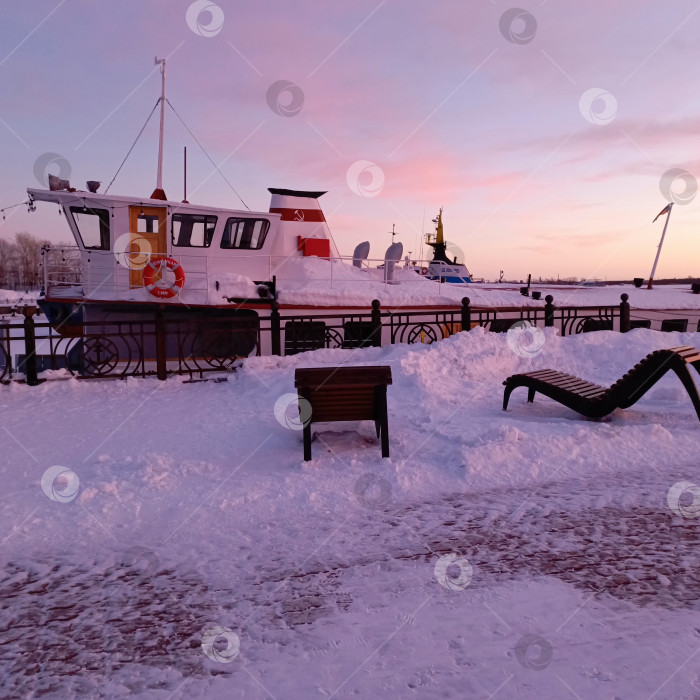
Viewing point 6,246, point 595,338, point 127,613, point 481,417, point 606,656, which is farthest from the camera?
point 6,246

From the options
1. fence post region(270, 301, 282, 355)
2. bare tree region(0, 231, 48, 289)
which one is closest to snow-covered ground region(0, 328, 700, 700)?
fence post region(270, 301, 282, 355)

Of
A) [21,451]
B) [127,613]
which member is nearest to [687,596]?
[127,613]

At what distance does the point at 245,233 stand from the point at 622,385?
11.2 m

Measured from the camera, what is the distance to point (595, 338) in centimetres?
1222

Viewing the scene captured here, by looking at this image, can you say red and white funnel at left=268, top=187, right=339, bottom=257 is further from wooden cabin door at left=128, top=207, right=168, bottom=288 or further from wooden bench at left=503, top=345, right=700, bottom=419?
wooden bench at left=503, top=345, right=700, bottom=419

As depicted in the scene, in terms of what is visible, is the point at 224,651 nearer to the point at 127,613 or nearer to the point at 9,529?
the point at 127,613

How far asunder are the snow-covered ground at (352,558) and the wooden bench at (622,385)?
32cm

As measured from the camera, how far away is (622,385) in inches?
287

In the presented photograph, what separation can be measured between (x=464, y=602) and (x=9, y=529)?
373 cm

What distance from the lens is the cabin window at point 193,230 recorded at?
14.6 metres

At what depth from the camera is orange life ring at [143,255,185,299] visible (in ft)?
41.8

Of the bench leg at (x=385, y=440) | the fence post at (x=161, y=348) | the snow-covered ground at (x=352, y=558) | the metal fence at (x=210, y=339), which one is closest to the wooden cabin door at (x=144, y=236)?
the metal fence at (x=210, y=339)

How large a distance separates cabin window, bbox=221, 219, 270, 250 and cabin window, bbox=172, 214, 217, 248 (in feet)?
1.46

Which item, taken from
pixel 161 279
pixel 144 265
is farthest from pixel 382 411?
pixel 144 265
